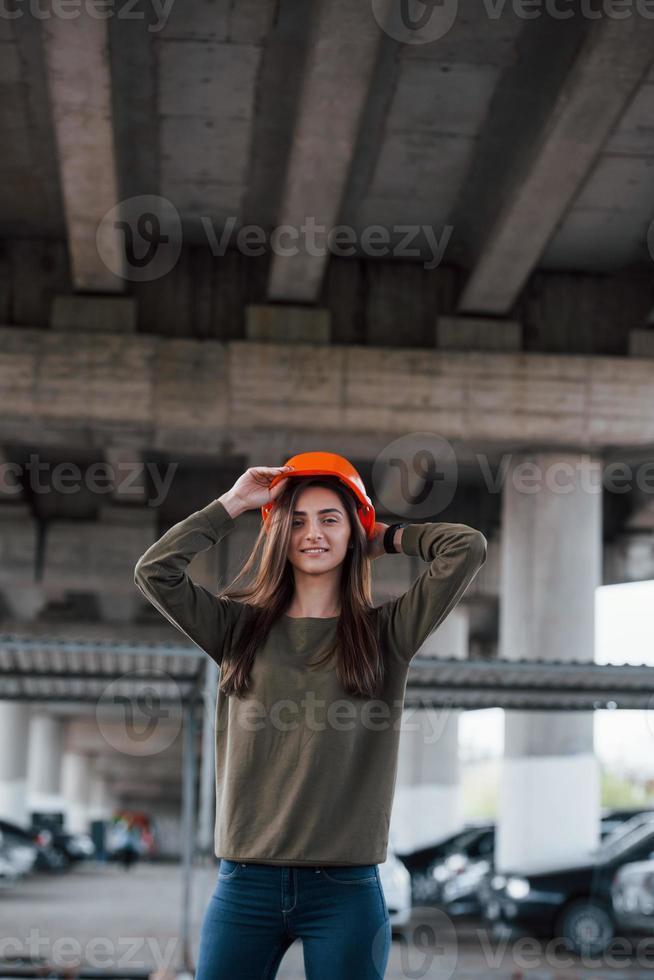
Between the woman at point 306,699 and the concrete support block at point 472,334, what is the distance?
51.2ft

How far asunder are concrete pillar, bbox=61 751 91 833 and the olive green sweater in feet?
261

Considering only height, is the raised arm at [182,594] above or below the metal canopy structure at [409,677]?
above

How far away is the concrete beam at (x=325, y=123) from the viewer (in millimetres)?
12487

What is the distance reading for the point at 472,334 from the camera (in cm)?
1925

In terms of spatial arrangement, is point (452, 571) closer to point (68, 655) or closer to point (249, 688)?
point (249, 688)

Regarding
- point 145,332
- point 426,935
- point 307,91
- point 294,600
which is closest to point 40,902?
point 426,935

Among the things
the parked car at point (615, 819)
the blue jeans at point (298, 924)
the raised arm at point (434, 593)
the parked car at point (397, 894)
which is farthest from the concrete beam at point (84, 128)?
the parked car at point (615, 819)

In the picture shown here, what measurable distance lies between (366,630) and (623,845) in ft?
43.1

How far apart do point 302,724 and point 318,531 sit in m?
0.53

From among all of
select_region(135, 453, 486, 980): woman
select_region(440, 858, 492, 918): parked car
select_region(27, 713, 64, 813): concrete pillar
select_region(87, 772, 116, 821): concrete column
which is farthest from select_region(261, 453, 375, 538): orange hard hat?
select_region(87, 772, 116, 821): concrete column

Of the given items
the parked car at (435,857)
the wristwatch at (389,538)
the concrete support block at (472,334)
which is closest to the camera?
the wristwatch at (389,538)

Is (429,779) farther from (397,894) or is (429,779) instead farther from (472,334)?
(397,894)

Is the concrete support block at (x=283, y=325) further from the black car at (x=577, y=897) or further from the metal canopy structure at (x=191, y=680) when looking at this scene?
the black car at (x=577, y=897)

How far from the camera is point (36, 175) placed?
55.8 ft
